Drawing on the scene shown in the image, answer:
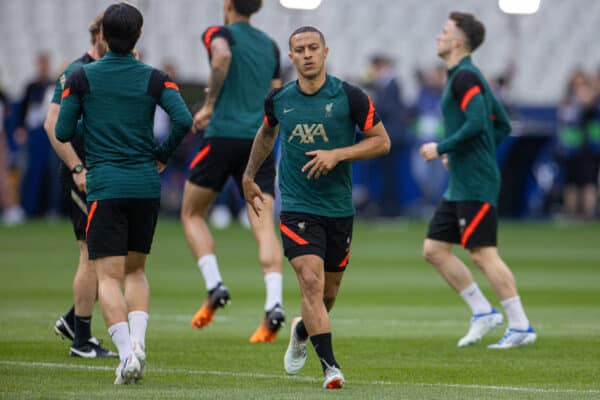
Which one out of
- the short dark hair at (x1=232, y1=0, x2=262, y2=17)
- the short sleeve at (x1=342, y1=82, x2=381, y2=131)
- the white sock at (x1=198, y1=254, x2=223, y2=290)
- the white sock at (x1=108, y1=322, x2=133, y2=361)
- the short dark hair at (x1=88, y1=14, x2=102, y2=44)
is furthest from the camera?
the short dark hair at (x1=232, y1=0, x2=262, y2=17)

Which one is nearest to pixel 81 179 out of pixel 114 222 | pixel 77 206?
pixel 77 206

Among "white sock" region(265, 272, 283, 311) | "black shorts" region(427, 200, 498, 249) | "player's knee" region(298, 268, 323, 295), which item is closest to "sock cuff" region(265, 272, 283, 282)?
"white sock" region(265, 272, 283, 311)

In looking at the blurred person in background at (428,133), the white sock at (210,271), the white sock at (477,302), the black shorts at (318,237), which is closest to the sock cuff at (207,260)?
the white sock at (210,271)

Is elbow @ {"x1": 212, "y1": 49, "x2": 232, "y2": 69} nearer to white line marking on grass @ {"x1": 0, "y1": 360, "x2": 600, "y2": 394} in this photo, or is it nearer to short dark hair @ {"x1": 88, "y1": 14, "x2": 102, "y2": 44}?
short dark hair @ {"x1": 88, "y1": 14, "x2": 102, "y2": 44}

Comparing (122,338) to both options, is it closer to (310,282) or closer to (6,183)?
(310,282)

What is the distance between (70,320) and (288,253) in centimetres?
226

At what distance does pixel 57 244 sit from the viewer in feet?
67.5

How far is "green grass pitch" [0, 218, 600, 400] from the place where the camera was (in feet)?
25.7

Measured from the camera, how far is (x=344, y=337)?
34.6ft

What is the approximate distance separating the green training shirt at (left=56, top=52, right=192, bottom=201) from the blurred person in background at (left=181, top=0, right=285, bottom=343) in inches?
112

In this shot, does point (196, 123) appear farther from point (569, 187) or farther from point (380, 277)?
point (569, 187)

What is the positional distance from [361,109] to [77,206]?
2.23 m

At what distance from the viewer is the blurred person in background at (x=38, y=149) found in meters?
24.3

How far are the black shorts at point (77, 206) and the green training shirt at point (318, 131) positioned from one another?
157cm
